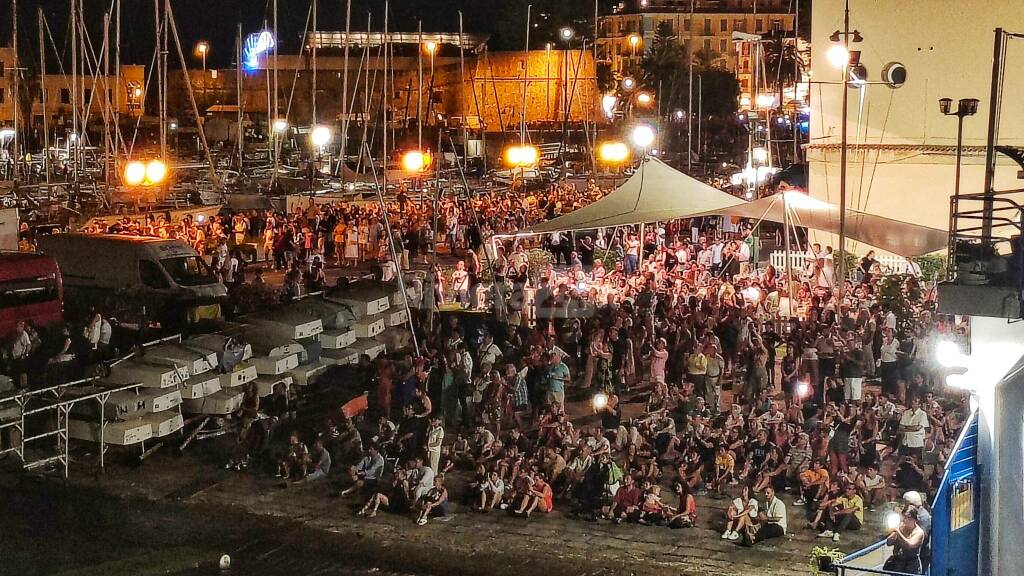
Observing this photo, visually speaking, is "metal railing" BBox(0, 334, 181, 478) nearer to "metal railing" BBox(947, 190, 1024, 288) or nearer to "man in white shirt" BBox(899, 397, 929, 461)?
"man in white shirt" BBox(899, 397, 929, 461)

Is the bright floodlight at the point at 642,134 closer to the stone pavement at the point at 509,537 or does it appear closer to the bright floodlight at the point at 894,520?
the stone pavement at the point at 509,537

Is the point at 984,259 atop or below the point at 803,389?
atop

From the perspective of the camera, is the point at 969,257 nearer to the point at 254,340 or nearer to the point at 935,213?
the point at 254,340

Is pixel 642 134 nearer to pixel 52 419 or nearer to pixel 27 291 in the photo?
pixel 27 291

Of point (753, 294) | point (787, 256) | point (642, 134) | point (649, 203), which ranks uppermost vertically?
point (642, 134)

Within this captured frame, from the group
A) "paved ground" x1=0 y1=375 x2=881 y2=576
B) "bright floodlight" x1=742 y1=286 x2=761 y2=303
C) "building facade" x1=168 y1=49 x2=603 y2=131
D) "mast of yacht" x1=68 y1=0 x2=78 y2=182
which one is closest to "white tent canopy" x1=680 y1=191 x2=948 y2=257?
"bright floodlight" x1=742 y1=286 x2=761 y2=303

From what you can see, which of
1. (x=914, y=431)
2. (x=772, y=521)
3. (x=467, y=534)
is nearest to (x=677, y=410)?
(x=914, y=431)

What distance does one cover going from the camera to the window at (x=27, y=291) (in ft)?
63.0

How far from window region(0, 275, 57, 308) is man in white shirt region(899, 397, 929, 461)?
1350 centimetres

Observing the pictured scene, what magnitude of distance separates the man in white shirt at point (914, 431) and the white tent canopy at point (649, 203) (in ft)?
24.3

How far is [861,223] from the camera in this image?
22094mm

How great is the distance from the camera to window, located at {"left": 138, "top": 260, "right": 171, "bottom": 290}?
21828mm

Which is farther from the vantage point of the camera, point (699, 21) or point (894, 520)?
point (699, 21)

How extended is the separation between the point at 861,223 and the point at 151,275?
12.9 metres
